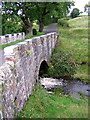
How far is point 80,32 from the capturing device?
2877 centimetres

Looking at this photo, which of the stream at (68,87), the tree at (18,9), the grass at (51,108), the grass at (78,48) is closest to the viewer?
the grass at (51,108)

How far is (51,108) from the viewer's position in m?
9.43

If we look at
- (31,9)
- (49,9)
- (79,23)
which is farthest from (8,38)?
(79,23)

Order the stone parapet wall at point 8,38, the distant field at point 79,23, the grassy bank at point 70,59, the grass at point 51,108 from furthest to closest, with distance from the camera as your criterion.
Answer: the distant field at point 79,23
the grassy bank at point 70,59
the stone parapet wall at point 8,38
the grass at point 51,108

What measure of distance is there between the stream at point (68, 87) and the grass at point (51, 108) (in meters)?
1.96

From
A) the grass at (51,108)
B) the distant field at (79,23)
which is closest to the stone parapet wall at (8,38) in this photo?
the grass at (51,108)

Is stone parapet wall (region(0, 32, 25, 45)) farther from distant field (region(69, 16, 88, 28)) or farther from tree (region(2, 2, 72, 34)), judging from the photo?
distant field (region(69, 16, 88, 28))

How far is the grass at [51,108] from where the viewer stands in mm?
8141

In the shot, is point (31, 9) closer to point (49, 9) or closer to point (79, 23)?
point (49, 9)

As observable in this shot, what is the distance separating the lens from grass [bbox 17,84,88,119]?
814 cm

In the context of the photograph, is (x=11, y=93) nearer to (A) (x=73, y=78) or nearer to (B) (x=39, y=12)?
(A) (x=73, y=78)

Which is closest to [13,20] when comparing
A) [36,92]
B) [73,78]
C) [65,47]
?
[65,47]

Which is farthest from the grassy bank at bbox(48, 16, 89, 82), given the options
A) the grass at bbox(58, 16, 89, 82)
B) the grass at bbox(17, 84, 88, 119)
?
the grass at bbox(17, 84, 88, 119)

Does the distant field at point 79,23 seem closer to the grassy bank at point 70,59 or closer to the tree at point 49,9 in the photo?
the tree at point 49,9
